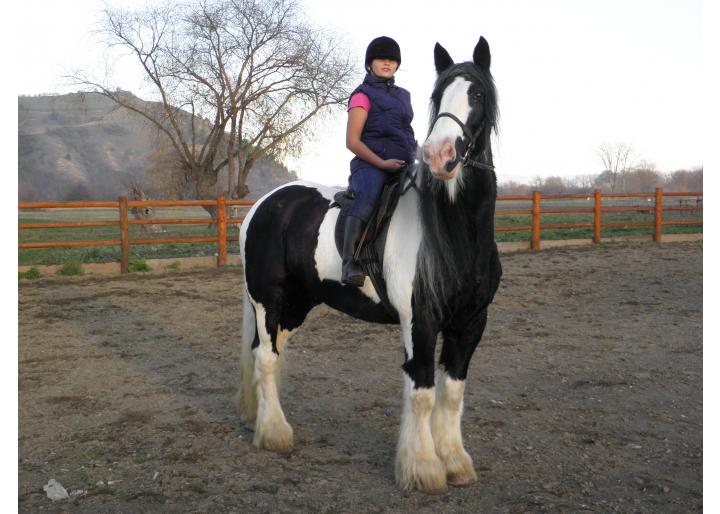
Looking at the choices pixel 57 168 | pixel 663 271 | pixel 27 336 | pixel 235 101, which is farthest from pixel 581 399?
pixel 57 168

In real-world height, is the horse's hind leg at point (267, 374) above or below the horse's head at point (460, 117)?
below

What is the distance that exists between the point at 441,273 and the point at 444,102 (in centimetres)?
82

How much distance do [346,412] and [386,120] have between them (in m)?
2.09

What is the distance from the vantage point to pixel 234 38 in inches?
727

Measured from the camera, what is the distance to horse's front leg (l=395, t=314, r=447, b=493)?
10.0ft

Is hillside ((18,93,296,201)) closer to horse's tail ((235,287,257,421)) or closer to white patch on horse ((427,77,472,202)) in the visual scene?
horse's tail ((235,287,257,421))

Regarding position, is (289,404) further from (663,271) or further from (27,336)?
(663,271)

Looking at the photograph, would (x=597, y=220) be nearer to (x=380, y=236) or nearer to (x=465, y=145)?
(x=380, y=236)

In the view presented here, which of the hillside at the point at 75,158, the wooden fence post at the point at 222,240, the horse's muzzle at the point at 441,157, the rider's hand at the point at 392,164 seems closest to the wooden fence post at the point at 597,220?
the wooden fence post at the point at 222,240

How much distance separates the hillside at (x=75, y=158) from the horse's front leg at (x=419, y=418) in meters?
66.4

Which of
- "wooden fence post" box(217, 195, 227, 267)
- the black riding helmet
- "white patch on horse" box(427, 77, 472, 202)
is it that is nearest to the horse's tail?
the black riding helmet

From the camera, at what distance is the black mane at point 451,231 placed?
2.95 m

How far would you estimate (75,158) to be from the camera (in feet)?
316

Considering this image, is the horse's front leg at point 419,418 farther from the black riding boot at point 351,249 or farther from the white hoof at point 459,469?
the black riding boot at point 351,249
